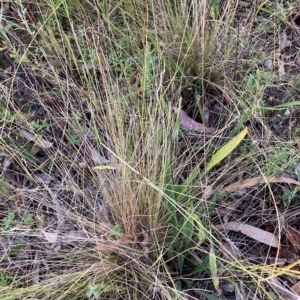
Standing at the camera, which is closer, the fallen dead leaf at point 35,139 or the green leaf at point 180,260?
the green leaf at point 180,260

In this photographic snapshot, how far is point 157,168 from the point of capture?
48.9 inches

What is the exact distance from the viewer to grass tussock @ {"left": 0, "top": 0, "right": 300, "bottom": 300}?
118 cm

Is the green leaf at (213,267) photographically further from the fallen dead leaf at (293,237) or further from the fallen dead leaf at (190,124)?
the fallen dead leaf at (190,124)

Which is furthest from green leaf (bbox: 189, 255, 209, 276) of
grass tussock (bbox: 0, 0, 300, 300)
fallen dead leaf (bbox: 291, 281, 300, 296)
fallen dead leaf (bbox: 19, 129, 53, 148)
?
fallen dead leaf (bbox: 19, 129, 53, 148)

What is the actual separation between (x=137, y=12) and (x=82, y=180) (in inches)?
23.2

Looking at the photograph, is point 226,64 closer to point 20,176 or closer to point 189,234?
point 189,234

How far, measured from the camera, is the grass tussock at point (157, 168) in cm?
118

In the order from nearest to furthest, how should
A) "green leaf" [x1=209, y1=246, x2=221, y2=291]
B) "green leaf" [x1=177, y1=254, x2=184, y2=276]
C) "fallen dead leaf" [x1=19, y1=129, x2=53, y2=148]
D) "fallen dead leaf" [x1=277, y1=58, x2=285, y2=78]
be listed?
"green leaf" [x1=209, y1=246, x2=221, y2=291] < "green leaf" [x1=177, y1=254, x2=184, y2=276] < "fallen dead leaf" [x1=19, y1=129, x2=53, y2=148] < "fallen dead leaf" [x1=277, y1=58, x2=285, y2=78]

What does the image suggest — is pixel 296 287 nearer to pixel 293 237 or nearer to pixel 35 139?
pixel 293 237

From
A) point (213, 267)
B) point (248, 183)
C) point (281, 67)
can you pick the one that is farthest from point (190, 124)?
point (213, 267)

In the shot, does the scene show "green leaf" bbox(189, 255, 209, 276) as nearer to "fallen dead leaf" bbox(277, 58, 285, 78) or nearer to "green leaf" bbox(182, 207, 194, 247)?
"green leaf" bbox(182, 207, 194, 247)

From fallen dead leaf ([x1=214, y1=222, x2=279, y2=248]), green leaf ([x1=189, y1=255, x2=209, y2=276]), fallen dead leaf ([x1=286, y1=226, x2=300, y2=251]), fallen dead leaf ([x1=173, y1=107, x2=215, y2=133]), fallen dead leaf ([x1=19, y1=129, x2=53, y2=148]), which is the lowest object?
fallen dead leaf ([x1=286, y1=226, x2=300, y2=251])

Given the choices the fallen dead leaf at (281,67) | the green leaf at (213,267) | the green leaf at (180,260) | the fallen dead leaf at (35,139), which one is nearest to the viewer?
the green leaf at (213,267)

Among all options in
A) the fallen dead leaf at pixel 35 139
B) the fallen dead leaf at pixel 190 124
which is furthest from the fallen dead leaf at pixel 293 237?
the fallen dead leaf at pixel 35 139
